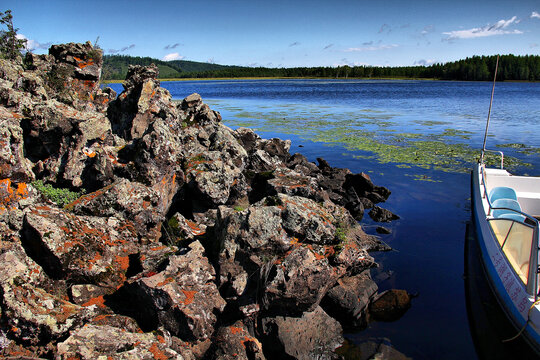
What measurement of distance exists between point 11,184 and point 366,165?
20.7 m

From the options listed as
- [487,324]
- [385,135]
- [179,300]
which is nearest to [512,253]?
[487,324]

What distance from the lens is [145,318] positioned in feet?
23.5

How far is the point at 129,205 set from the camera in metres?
9.46

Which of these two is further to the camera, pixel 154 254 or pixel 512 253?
pixel 512 253

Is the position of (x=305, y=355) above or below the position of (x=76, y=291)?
below

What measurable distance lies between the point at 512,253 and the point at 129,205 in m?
11.6

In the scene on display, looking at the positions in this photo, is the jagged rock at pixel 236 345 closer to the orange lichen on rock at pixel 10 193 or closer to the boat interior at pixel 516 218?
the orange lichen on rock at pixel 10 193

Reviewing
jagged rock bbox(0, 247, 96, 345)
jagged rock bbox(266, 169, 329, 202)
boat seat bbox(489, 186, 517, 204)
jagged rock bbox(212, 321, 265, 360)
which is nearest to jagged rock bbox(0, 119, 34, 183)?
jagged rock bbox(0, 247, 96, 345)

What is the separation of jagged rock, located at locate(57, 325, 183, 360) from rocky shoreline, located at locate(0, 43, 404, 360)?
0.02 meters

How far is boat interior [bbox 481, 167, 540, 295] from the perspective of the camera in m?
8.99

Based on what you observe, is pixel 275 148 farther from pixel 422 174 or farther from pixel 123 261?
pixel 123 261

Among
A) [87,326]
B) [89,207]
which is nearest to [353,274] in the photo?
[87,326]

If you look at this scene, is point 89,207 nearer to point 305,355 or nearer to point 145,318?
point 145,318

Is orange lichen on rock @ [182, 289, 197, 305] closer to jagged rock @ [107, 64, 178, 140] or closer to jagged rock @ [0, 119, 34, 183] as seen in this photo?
jagged rock @ [0, 119, 34, 183]
